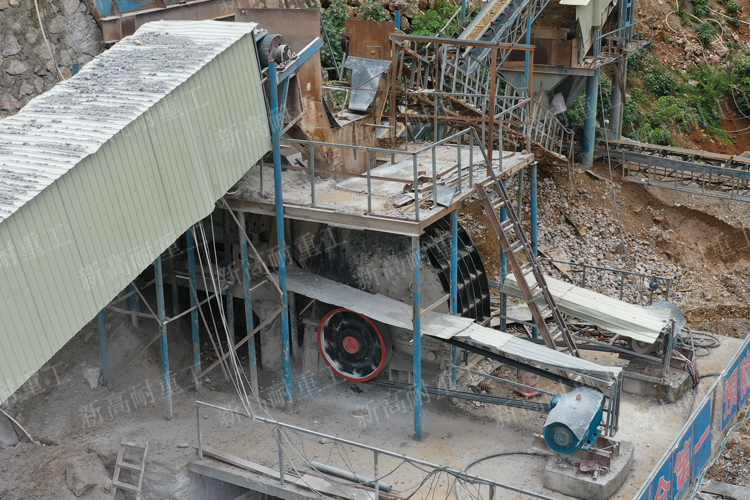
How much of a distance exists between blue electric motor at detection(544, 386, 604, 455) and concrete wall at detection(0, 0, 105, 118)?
10.1 meters

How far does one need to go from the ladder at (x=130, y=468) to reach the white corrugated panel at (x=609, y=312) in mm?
6689

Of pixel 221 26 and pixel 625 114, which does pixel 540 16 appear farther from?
pixel 221 26

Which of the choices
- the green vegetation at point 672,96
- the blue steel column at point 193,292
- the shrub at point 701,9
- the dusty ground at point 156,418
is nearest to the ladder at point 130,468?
the dusty ground at point 156,418

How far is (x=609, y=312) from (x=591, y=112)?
1127 centimetres

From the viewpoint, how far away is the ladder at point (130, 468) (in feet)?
44.2

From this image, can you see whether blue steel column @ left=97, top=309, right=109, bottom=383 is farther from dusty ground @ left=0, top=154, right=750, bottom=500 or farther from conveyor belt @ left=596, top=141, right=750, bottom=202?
conveyor belt @ left=596, top=141, right=750, bottom=202

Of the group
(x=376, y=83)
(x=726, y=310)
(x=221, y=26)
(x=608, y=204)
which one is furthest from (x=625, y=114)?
(x=221, y=26)

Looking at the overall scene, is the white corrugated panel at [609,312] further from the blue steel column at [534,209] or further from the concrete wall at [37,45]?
the concrete wall at [37,45]

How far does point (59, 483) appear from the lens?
1306 cm

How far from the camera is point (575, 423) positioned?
12.2 m

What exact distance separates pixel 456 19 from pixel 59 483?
18.3m

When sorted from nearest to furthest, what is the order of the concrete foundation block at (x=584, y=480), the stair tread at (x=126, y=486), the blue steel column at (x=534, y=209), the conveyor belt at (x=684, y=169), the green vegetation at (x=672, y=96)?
the concrete foundation block at (x=584, y=480)
the stair tread at (x=126, y=486)
the blue steel column at (x=534, y=209)
the conveyor belt at (x=684, y=169)
the green vegetation at (x=672, y=96)

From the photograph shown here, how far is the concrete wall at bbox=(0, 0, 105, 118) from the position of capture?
48.4ft

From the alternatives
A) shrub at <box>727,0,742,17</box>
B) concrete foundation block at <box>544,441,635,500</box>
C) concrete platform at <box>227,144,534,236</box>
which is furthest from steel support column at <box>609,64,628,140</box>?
concrete foundation block at <box>544,441,635,500</box>
